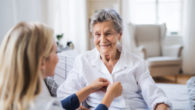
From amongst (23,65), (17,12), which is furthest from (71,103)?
(17,12)

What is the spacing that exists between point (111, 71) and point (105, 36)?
0.77 ft

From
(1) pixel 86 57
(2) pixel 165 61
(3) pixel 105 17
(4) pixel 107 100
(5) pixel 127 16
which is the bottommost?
(2) pixel 165 61

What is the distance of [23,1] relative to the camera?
2172 mm

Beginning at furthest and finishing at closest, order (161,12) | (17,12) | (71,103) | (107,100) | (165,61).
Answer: (161,12)
(165,61)
(17,12)
(71,103)
(107,100)

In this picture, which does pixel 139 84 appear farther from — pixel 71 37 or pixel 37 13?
pixel 71 37

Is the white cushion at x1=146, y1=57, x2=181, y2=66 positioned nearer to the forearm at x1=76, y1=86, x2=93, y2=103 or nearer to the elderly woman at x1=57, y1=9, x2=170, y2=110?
the elderly woman at x1=57, y1=9, x2=170, y2=110

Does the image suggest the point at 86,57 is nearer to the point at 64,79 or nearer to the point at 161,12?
the point at 64,79

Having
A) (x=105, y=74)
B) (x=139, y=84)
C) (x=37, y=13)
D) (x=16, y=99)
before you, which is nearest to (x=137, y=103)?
(x=139, y=84)

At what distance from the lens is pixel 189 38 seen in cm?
394

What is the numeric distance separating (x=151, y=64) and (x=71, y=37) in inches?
69.3

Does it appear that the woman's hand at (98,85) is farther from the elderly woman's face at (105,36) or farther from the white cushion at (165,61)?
the white cushion at (165,61)

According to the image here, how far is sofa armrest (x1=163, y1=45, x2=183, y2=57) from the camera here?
3.32m

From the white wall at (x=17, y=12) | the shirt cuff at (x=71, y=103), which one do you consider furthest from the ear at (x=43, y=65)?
the white wall at (x=17, y=12)

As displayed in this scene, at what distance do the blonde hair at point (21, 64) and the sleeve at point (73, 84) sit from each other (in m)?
0.49
